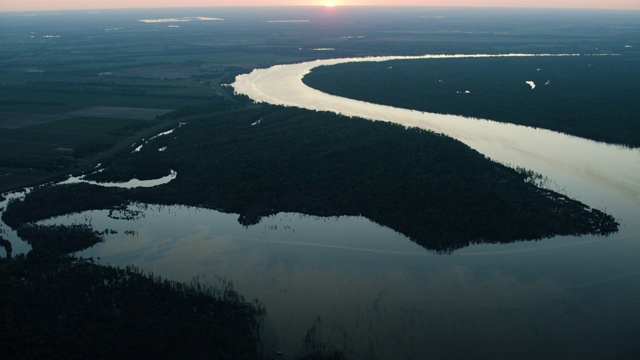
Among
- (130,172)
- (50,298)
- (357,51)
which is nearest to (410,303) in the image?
(50,298)

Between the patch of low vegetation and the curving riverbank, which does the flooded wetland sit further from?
the patch of low vegetation

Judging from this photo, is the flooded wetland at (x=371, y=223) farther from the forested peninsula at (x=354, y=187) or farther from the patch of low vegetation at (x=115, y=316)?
the patch of low vegetation at (x=115, y=316)

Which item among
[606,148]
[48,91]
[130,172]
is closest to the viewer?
[130,172]

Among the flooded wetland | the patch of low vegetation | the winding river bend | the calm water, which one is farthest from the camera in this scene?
the flooded wetland

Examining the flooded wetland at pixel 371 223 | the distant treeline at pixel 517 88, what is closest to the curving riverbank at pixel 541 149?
the flooded wetland at pixel 371 223

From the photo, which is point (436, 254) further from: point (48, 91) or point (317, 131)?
point (48, 91)

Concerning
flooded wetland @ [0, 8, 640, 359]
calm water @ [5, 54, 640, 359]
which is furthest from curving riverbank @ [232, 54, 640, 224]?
calm water @ [5, 54, 640, 359]
